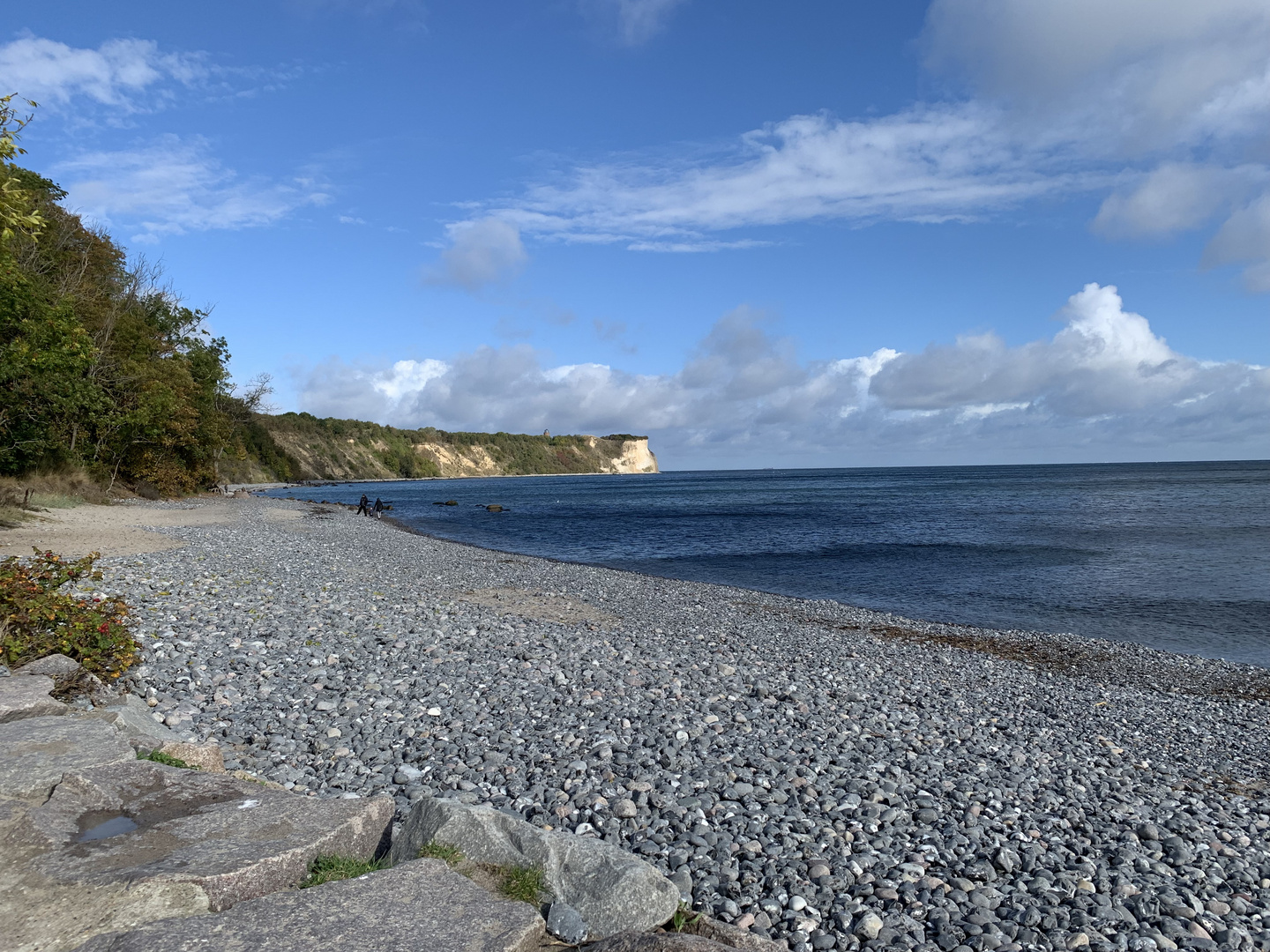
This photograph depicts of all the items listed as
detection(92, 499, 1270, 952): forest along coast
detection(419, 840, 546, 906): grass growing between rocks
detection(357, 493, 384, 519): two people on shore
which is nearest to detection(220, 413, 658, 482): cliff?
detection(357, 493, 384, 519): two people on shore

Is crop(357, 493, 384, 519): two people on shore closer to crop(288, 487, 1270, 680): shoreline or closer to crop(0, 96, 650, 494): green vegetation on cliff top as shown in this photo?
crop(0, 96, 650, 494): green vegetation on cliff top

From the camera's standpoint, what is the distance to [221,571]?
1809cm

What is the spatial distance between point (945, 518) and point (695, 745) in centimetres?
5721

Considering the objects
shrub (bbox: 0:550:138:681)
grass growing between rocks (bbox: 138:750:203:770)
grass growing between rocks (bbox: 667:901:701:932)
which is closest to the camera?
grass growing between rocks (bbox: 667:901:701:932)

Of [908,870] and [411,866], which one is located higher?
[411,866]

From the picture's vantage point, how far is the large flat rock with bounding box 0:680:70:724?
252 inches

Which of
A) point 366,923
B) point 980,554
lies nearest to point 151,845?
point 366,923

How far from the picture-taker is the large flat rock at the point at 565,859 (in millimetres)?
4457

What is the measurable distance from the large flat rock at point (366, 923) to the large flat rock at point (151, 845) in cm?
22

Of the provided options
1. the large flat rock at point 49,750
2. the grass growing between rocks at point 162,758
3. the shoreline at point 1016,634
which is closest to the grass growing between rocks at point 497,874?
the grass growing between rocks at point 162,758

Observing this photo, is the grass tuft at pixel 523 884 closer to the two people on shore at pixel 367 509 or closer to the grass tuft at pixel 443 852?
the grass tuft at pixel 443 852

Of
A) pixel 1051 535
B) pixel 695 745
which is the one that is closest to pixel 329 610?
pixel 695 745

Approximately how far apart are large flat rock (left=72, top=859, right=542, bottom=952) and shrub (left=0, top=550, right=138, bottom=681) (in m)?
6.19

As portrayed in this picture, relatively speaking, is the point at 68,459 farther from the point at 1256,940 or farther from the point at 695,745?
the point at 1256,940
